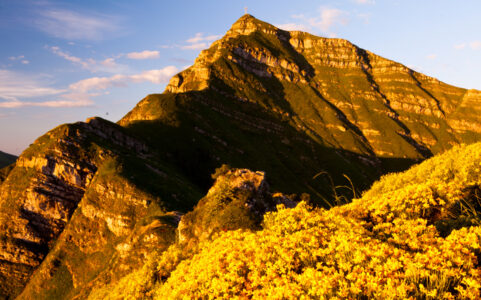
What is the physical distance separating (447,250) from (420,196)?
4.01 metres

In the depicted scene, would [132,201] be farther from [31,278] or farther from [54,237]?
[31,278]

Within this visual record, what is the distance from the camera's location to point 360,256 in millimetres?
5871

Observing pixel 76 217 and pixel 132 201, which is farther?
pixel 76 217

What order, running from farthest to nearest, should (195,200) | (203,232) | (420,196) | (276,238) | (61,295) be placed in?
(195,200), (61,295), (203,232), (420,196), (276,238)

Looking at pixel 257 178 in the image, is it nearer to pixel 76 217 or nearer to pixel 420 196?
pixel 420 196

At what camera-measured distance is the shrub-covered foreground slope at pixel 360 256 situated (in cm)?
516

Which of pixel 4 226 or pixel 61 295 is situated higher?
pixel 4 226

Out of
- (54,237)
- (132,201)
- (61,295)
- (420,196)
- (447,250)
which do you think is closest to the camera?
(447,250)

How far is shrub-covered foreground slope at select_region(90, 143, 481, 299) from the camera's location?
516cm

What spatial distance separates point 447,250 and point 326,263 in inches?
106

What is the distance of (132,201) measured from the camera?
→ 7712 centimetres

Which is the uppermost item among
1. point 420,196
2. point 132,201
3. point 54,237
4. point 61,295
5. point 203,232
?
point 420,196

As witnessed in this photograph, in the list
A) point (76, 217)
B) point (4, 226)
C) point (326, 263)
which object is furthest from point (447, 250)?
point (4, 226)

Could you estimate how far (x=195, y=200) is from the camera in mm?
82375
